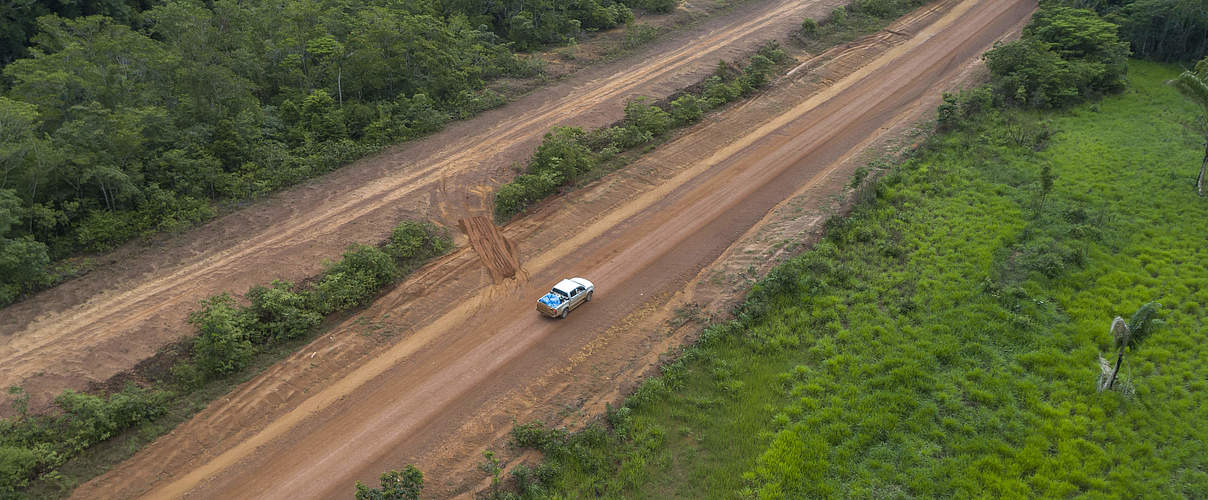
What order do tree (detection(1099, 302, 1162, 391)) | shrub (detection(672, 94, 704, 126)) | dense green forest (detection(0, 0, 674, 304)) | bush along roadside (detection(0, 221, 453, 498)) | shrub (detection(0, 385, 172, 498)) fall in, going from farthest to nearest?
1. shrub (detection(672, 94, 704, 126))
2. dense green forest (detection(0, 0, 674, 304))
3. tree (detection(1099, 302, 1162, 391))
4. bush along roadside (detection(0, 221, 453, 498))
5. shrub (detection(0, 385, 172, 498))

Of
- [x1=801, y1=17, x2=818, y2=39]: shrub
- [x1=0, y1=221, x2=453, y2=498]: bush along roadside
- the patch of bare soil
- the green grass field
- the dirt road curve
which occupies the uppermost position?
[x1=801, y1=17, x2=818, y2=39]: shrub

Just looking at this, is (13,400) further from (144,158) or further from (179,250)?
(144,158)

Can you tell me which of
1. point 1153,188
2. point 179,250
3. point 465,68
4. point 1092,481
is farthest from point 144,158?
point 1153,188

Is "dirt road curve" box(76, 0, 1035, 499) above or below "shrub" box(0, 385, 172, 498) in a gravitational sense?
below

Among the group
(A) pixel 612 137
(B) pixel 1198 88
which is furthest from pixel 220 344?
(B) pixel 1198 88

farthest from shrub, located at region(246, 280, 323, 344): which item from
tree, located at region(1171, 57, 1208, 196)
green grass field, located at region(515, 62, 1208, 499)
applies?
tree, located at region(1171, 57, 1208, 196)

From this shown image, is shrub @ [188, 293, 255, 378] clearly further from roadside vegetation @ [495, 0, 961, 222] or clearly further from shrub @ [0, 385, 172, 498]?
roadside vegetation @ [495, 0, 961, 222]
